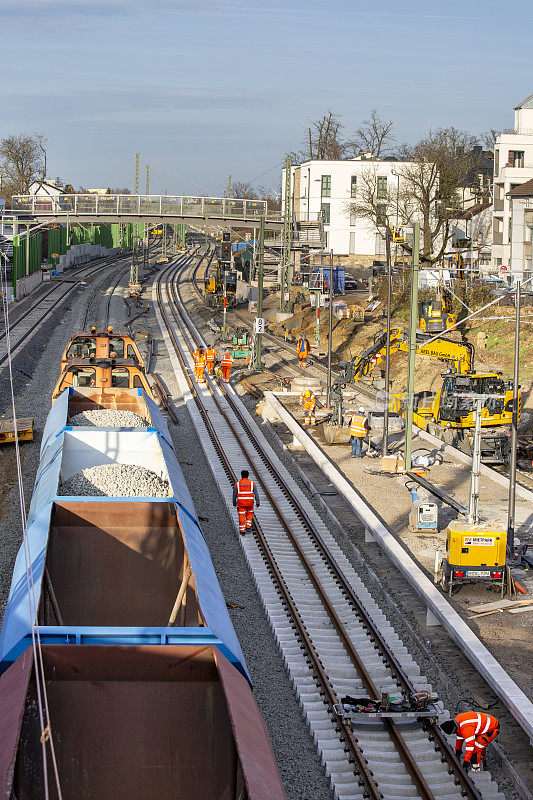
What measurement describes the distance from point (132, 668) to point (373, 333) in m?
36.1

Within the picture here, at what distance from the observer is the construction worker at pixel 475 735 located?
1012 centimetres

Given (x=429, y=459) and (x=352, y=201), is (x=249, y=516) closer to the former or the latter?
(x=429, y=459)

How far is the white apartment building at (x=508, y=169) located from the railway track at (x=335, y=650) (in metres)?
31.7

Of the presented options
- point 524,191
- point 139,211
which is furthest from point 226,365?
point 524,191

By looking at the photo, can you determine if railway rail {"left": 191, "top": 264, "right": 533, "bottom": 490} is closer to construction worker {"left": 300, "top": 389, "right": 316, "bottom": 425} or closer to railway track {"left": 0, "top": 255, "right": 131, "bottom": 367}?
construction worker {"left": 300, "top": 389, "right": 316, "bottom": 425}

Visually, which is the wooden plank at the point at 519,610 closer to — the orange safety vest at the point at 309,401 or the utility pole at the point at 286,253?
the orange safety vest at the point at 309,401

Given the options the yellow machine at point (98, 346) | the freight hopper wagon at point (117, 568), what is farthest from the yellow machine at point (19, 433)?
the freight hopper wagon at point (117, 568)

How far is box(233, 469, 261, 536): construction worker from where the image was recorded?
17.7m

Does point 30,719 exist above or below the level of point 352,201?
below

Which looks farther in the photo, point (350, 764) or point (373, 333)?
point (373, 333)

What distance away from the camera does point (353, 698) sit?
1148 cm

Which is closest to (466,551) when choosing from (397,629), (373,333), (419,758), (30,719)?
(397,629)

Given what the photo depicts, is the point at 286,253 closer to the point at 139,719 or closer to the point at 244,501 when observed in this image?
the point at 244,501

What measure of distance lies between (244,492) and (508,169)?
128 feet
